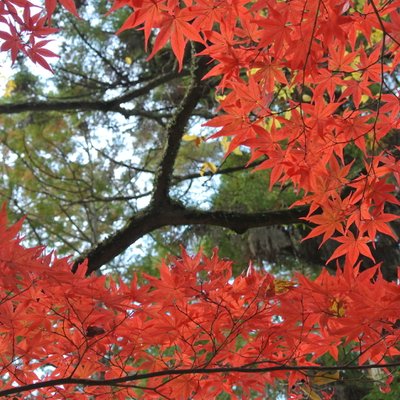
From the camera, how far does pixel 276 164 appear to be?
1277 mm

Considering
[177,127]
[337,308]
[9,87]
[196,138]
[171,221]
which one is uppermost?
[9,87]

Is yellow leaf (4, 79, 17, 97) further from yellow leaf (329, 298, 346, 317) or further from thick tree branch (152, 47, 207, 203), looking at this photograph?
yellow leaf (329, 298, 346, 317)

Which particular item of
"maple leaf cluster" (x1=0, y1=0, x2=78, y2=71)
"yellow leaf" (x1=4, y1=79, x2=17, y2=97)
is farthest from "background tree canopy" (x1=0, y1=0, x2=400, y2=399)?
"maple leaf cluster" (x1=0, y1=0, x2=78, y2=71)

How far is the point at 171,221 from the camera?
220cm

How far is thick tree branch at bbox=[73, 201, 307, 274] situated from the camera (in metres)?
2.09

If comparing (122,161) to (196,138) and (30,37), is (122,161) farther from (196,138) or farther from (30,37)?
(30,37)

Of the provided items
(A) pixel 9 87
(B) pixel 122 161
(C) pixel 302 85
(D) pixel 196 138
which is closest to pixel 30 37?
(C) pixel 302 85

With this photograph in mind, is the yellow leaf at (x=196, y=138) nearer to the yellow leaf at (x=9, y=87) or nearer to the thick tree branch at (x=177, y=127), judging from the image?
the thick tree branch at (x=177, y=127)

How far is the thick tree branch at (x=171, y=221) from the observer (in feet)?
6.84

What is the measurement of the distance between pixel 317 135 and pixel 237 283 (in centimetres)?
42

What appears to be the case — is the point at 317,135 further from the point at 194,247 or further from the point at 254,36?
the point at 194,247

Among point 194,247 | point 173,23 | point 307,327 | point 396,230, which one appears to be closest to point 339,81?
point 173,23

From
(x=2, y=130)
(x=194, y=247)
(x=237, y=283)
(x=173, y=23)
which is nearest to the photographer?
(x=173, y=23)

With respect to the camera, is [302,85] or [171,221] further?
[171,221]
